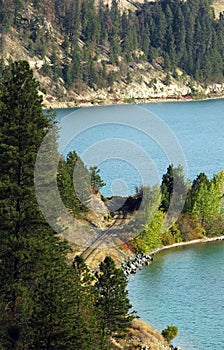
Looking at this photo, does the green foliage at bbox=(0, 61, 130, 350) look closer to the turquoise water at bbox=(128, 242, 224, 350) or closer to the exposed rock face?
the turquoise water at bbox=(128, 242, 224, 350)

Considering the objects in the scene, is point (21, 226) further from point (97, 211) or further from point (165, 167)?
point (165, 167)

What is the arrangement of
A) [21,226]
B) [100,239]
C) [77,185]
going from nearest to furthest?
[21,226] → [100,239] → [77,185]

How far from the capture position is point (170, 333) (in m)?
44.8

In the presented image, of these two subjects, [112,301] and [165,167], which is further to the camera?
[165,167]

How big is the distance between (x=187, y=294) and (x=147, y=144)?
80851mm

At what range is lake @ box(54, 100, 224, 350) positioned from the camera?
50.3 metres

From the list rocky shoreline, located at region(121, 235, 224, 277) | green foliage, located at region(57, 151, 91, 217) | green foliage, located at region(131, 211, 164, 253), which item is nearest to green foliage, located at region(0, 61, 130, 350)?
green foliage, located at region(57, 151, 91, 217)

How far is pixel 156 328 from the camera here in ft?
156

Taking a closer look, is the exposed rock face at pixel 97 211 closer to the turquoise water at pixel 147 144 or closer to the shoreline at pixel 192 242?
the shoreline at pixel 192 242

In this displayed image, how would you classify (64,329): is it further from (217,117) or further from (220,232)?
(217,117)

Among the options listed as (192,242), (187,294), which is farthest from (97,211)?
(187,294)

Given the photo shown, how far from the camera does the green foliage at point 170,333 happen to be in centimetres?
4472

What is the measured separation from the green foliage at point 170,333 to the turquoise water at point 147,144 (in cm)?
3957

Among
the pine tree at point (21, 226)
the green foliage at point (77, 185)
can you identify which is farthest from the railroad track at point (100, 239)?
the pine tree at point (21, 226)
